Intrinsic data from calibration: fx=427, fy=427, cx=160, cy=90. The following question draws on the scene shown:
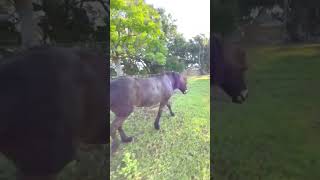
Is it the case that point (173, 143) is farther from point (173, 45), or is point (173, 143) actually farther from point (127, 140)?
point (173, 45)

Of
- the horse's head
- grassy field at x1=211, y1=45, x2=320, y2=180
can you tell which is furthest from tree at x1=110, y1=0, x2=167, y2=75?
grassy field at x1=211, y1=45, x2=320, y2=180

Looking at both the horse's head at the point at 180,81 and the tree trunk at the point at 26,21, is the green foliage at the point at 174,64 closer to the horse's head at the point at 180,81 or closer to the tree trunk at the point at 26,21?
the horse's head at the point at 180,81

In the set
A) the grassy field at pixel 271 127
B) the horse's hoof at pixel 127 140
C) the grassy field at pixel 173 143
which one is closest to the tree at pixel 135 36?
the grassy field at pixel 173 143

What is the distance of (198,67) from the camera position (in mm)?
3027

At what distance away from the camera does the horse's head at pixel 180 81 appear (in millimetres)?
3006

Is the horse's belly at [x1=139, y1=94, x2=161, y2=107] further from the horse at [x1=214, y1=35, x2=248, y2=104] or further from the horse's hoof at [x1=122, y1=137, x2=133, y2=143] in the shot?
the horse at [x1=214, y1=35, x2=248, y2=104]

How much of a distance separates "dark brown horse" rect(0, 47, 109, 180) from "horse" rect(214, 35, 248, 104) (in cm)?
81

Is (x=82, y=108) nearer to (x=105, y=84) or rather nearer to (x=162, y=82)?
(x=105, y=84)

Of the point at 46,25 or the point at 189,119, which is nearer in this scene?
the point at 46,25

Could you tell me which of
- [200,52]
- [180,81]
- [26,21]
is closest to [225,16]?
[200,52]

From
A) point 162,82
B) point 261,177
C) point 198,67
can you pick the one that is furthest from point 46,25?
point 261,177

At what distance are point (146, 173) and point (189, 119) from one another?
497mm

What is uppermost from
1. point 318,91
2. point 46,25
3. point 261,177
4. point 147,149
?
point 46,25

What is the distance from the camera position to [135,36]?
2957 millimetres
